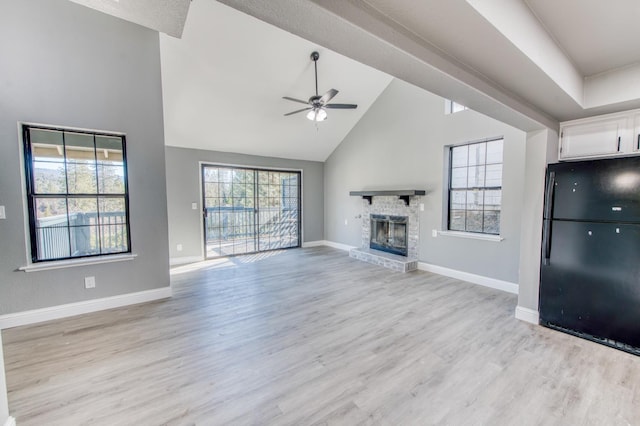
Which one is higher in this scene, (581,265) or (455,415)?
(581,265)

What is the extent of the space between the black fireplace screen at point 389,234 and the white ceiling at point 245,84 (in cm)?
253

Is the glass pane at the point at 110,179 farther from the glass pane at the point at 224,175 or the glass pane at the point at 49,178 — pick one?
the glass pane at the point at 224,175

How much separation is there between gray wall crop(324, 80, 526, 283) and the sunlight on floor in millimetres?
2293

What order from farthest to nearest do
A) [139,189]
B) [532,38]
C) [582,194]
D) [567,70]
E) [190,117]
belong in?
[190,117] → [139,189] → [582,194] → [567,70] → [532,38]

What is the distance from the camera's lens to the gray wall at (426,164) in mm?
3863

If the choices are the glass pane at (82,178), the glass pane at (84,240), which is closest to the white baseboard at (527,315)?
the glass pane at (84,240)

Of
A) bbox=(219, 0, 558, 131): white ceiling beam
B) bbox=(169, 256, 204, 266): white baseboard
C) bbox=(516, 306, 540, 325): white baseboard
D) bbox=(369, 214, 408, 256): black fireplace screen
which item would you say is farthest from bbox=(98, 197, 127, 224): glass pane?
bbox=(516, 306, 540, 325): white baseboard

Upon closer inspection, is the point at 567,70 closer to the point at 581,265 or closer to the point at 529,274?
the point at 581,265

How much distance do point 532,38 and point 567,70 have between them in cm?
90

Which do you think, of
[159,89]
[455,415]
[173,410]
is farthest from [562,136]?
[159,89]

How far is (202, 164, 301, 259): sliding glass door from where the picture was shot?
19.9 ft

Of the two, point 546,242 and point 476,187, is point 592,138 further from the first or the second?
point 476,187

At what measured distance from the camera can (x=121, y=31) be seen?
126 inches

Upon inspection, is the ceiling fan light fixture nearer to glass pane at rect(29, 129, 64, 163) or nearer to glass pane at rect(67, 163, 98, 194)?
glass pane at rect(67, 163, 98, 194)
